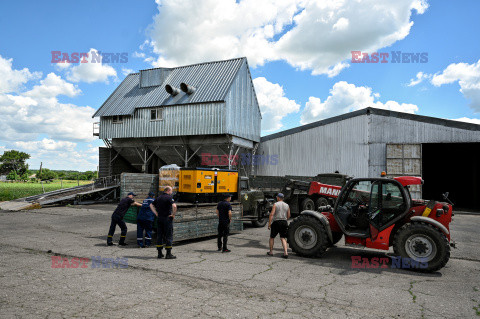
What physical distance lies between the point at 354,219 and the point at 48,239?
1013cm

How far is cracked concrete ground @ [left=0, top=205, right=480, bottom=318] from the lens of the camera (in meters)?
5.01

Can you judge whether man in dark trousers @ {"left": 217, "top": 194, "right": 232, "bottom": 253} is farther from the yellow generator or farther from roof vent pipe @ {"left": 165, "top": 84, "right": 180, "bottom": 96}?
roof vent pipe @ {"left": 165, "top": 84, "right": 180, "bottom": 96}

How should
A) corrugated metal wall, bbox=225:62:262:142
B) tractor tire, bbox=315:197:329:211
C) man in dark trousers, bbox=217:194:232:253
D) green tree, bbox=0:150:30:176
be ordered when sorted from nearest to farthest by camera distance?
1. man in dark trousers, bbox=217:194:232:253
2. tractor tire, bbox=315:197:329:211
3. corrugated metal wall, bbox=225:62:262:142
4. green tree, bbox=0:150:30:176

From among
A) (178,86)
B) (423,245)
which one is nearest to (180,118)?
(178,86)

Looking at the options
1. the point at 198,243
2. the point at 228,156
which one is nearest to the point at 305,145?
the point at 228,156

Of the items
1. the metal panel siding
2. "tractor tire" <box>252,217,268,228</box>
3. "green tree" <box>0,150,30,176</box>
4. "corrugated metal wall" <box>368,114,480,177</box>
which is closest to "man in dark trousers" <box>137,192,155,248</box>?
"tractor tire" <box>252,217,268,228</box>

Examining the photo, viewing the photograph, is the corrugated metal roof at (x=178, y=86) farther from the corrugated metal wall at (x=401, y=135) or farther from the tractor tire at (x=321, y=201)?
the tractor tire at (x=321, y=201)

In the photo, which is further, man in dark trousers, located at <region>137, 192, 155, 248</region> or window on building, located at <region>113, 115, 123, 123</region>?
window on building, located at <region>113, 115, 123, 123</region>

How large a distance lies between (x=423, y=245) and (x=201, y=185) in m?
8.27

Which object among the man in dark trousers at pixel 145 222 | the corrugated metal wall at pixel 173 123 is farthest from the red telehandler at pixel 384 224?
the corrugated metal wall at pixel 173 123

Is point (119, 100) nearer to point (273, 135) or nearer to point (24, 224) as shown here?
point (273, 135)

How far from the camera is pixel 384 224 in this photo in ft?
26.1

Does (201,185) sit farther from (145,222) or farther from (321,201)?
(321,201)

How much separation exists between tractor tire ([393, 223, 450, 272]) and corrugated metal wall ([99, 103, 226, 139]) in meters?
18.5
